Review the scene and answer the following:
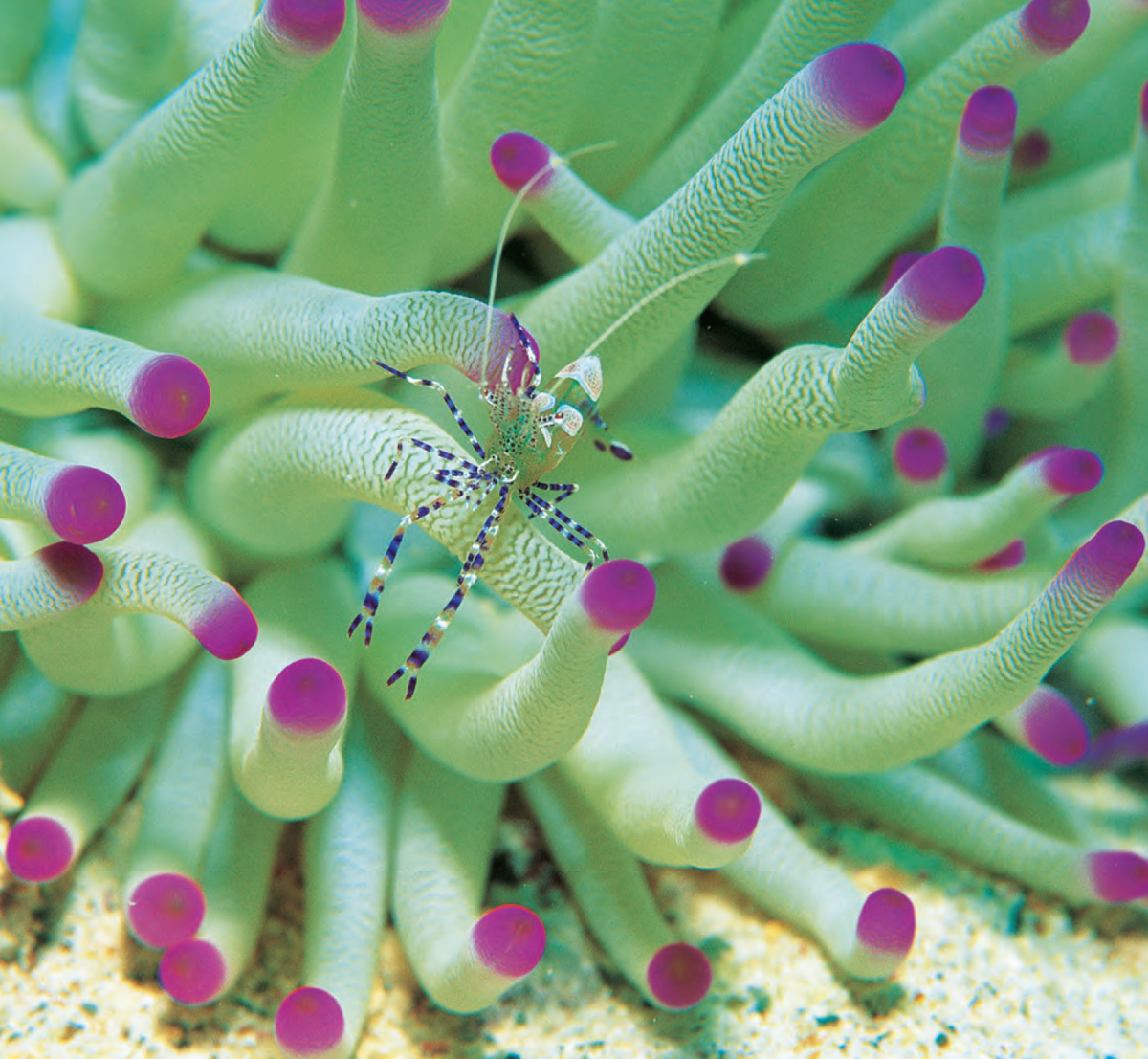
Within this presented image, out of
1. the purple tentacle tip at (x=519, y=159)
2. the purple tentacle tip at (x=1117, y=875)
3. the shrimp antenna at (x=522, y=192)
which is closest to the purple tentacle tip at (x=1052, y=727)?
the purple tentacle tip at (x=1117, y=875)

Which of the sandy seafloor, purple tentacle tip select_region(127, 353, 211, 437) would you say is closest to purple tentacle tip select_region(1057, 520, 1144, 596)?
the sandy seafloor

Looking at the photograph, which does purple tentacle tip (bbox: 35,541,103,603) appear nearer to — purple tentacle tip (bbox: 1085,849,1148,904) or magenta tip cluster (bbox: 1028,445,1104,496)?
magenta tip cluster (bbox: 1028,445,1104,496)

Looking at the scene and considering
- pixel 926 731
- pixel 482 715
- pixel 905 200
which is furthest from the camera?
pixel 905 200

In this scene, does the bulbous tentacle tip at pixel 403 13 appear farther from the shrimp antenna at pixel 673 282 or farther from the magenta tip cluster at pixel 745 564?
the magenta tip cluster at pixel 745 564

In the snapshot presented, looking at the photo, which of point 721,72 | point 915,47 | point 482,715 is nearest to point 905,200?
point 915,47

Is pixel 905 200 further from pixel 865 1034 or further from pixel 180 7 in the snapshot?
pixel 865 1034
